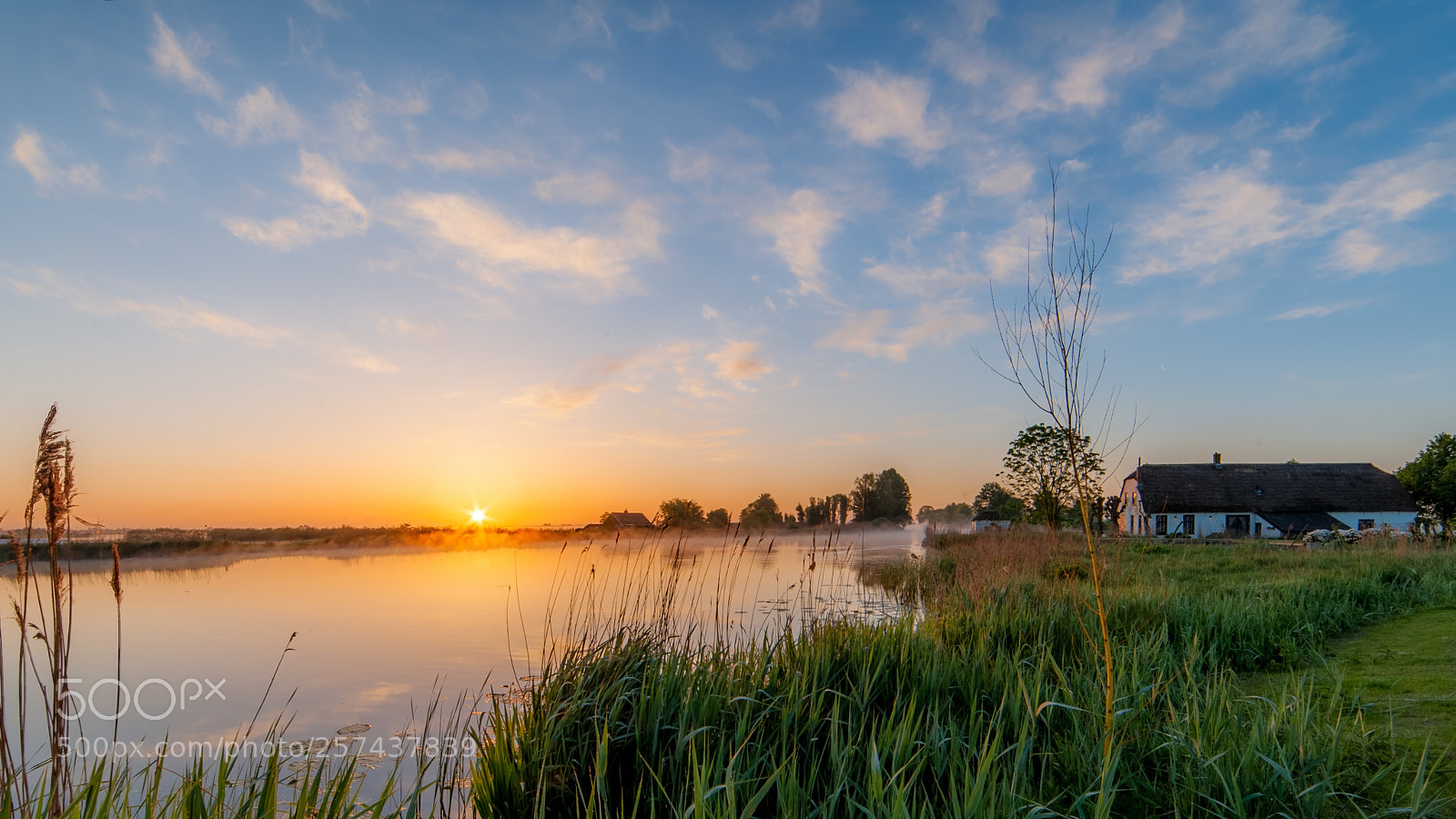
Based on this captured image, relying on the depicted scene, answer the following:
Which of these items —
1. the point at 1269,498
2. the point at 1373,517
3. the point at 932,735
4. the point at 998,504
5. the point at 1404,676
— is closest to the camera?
the point at 932,735

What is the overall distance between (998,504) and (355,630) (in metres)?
52.7

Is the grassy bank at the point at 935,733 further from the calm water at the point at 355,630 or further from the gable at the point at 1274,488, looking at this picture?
the gable at the point at 1274,488

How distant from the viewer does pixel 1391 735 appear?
11.8 feet

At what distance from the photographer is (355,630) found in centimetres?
1176

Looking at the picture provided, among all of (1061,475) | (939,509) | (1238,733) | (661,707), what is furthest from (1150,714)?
(939,509)

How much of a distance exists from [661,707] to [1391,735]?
156 inches

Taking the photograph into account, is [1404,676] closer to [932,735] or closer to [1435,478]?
[932,735]

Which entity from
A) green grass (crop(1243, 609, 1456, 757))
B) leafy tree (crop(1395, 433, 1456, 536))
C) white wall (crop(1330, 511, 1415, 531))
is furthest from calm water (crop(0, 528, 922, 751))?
leafy tree (crop(1395, 433, 1456, 536))

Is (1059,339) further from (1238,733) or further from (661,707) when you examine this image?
(661,707)

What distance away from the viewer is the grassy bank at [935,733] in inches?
117

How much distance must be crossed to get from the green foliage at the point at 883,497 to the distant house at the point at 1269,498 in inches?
1485

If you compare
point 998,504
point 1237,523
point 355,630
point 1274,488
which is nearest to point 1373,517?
point 1274,488

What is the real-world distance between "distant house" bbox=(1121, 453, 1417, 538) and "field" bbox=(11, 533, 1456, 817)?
37.9 meters

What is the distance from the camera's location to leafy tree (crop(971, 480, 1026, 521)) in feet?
107
